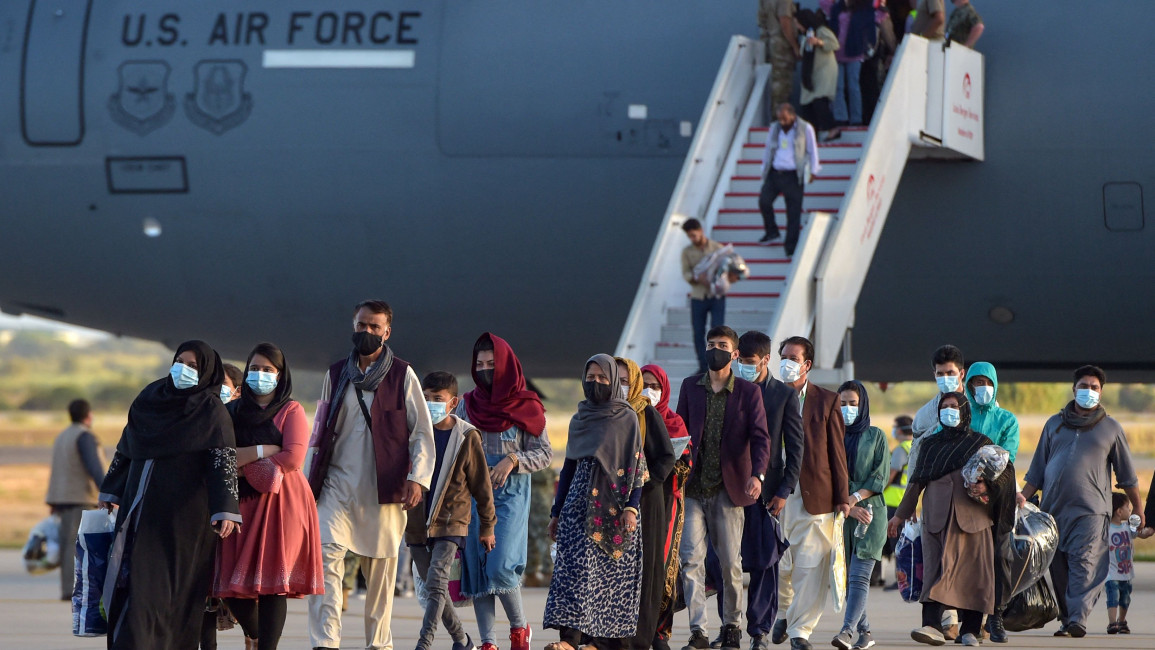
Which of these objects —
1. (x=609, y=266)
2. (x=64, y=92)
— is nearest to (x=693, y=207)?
(x=609, y=266)

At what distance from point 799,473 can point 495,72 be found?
566cm

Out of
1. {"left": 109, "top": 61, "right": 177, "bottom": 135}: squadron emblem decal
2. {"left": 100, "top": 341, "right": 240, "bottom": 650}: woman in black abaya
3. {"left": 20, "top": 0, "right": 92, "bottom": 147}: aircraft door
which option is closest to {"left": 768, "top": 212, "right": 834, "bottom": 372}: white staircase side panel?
{"left": 100, "top": 341, "right": 240, "bottom": 650}: woman in black abaya

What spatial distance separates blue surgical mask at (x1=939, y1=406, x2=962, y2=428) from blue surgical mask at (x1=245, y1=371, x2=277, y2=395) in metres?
3.97

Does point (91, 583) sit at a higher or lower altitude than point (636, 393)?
lower

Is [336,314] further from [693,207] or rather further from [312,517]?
[312,517]

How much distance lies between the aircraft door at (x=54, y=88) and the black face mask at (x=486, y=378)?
6.63 meters

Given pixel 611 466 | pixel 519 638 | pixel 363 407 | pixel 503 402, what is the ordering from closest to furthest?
pixel 363 407, pixel 611 466, pixel 519 638, pixel 503 402

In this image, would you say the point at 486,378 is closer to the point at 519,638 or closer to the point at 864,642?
the point at 519,638

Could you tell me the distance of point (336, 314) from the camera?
15141 millimetres

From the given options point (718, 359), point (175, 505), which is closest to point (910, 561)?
point (718, 359)

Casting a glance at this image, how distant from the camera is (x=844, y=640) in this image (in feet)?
32.8

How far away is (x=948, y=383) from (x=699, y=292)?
A: 8.82 feet

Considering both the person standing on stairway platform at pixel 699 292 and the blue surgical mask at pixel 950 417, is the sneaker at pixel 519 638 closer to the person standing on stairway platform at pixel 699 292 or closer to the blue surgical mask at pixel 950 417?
the blue surgical mask at pixel 950 417

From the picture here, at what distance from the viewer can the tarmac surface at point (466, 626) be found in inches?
414
